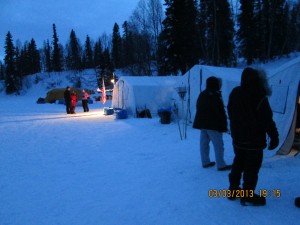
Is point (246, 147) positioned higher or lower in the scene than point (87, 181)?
higher

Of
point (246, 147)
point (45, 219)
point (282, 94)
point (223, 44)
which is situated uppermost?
point (223, 44)

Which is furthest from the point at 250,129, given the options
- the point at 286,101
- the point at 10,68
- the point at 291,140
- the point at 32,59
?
the point at 32,59

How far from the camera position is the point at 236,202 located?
362 cm

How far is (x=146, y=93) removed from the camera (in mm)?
15383

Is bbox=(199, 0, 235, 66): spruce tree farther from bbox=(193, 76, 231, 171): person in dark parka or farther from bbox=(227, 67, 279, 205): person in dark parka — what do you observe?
bbox=(227, 67, 279, 205): person in dark parka

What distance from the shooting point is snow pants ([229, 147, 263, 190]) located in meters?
3.34

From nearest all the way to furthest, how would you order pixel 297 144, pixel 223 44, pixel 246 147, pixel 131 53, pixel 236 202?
1. pixel 246 147
2. pixel 236 202
3. pixel 297 144
4. pixel 223 44
5. pixel 131 53

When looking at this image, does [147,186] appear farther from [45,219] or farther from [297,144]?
[297,144]

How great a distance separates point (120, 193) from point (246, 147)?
194cm

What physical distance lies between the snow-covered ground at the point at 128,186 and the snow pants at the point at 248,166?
1.02 ft

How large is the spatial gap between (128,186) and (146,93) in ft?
36.7

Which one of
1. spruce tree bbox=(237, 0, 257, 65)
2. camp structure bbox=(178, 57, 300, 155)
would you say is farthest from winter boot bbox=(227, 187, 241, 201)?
spruce tree bbox=(237, 0, 257, 65)

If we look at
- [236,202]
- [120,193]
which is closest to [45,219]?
[120,193]
